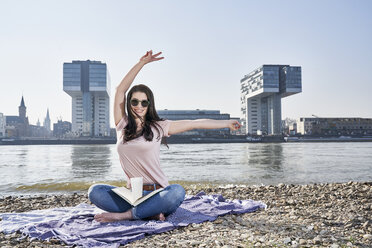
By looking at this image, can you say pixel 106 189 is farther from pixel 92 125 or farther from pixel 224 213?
pixel 92 125

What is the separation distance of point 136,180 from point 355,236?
231cm

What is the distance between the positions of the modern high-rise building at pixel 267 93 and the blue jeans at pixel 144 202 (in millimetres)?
114277

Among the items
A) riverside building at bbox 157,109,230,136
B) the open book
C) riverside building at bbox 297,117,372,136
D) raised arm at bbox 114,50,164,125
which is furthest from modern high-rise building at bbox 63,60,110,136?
the open book

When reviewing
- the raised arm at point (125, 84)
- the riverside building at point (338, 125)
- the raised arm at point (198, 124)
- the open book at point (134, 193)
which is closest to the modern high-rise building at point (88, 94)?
the riverside building at point (338, 125)

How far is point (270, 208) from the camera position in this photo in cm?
431

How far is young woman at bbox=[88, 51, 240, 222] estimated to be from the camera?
11.1 ft

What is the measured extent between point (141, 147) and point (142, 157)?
5.3 inches

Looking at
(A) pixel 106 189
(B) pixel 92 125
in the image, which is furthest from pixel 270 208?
(B) pixel 92 125

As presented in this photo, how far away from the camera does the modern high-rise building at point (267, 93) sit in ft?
370

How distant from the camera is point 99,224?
344 centimetres

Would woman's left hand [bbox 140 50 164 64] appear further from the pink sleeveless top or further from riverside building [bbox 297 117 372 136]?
riverside building [bbox 297 117 372 136]

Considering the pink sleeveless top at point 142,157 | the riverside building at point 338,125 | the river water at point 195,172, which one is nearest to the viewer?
the pink sleeveless top at point 142,157

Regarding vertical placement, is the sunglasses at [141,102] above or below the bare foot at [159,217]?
above

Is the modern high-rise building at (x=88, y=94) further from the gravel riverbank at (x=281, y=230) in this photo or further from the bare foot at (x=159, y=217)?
the gravel riverbank at (x=281, y=230)
